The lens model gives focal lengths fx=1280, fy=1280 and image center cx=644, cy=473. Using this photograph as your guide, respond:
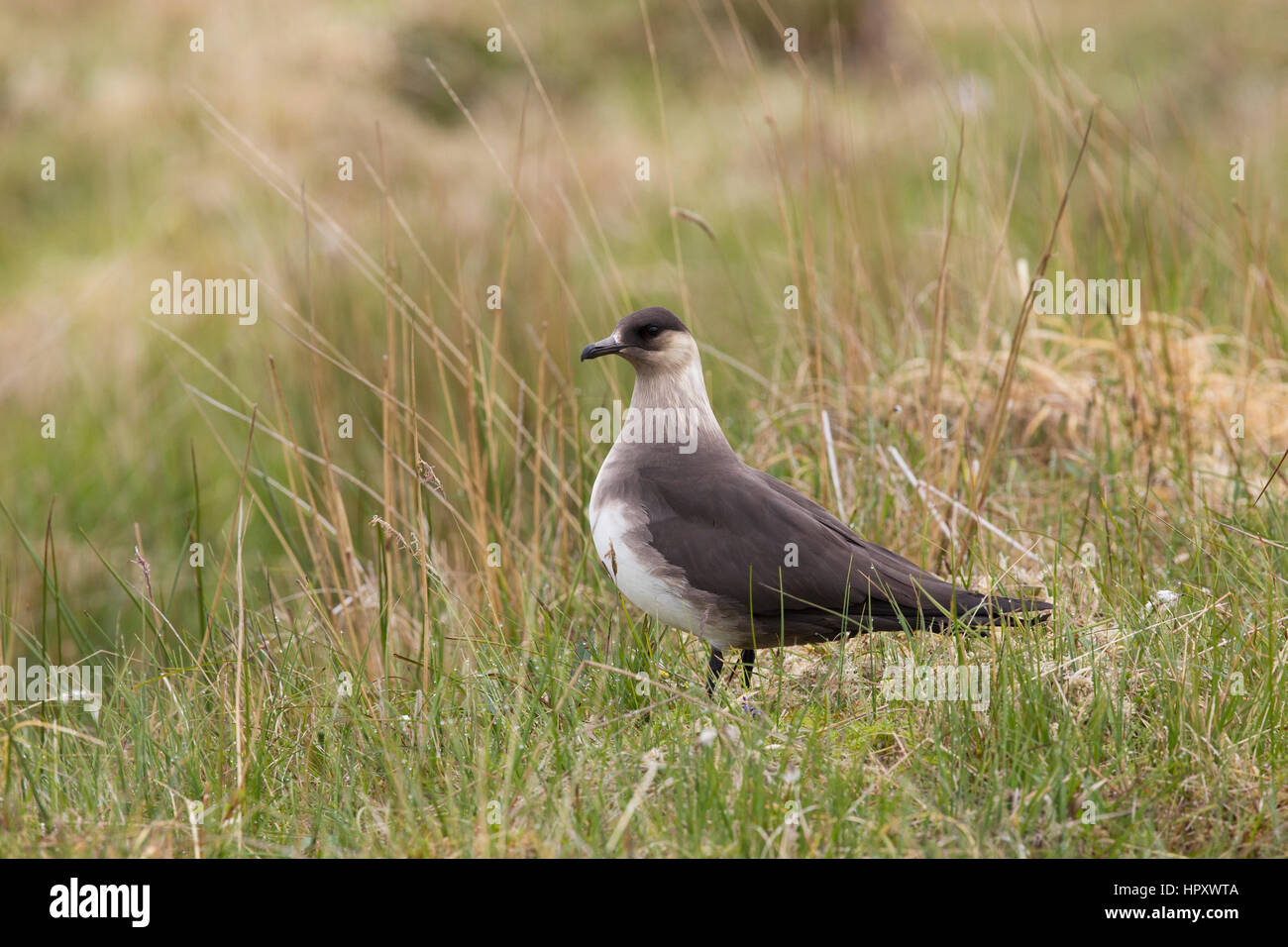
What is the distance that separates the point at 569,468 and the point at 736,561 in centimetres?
181

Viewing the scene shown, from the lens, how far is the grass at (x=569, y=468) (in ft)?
8.86

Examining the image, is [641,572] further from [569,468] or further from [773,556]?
[569,468]

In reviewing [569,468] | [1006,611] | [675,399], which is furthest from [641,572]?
[569,468]

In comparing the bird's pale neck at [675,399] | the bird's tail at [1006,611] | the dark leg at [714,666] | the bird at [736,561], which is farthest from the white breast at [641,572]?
the bird's tail at [1006,611]

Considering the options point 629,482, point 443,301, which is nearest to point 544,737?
point 629,482

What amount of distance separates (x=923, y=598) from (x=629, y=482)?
850mm

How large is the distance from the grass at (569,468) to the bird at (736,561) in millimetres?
121

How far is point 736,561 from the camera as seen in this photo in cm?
335

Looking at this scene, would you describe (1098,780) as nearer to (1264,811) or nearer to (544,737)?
(1264,811)

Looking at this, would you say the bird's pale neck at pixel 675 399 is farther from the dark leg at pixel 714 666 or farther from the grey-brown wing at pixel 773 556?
the dark leg at pixel 714 666

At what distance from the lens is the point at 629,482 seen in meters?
3.53

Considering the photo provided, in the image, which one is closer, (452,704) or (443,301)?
(452,704)

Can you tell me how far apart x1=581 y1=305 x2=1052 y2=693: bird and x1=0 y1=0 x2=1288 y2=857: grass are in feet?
0.40

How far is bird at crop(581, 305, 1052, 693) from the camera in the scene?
327cm
